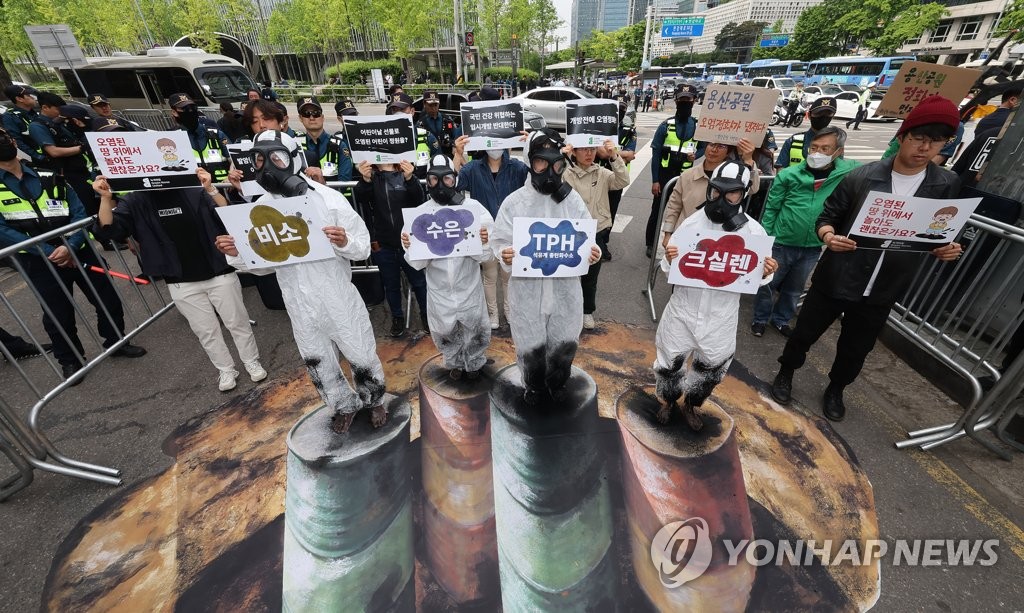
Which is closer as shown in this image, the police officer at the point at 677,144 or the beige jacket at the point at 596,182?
the beige jacket at the point at 596,182

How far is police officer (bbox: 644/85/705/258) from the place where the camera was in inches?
199

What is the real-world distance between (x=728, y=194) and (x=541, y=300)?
51.0 inches

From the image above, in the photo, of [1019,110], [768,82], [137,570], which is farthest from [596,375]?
[768,82]

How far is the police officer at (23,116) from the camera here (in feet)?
20.1

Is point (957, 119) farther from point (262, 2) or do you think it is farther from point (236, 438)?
point (262, 2)

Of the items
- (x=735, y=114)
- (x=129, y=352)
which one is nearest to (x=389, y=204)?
(x=129, y=352)

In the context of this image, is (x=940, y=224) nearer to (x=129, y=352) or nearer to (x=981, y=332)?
(x=981, y=332)

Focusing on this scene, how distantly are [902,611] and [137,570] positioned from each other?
4.11 metres

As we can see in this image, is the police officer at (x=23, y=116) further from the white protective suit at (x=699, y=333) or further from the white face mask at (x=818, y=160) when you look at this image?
the white face mask at (x=818, y=160)

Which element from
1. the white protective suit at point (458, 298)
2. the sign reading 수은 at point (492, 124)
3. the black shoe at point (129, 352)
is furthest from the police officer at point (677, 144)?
the black shoe at point (129, 352)

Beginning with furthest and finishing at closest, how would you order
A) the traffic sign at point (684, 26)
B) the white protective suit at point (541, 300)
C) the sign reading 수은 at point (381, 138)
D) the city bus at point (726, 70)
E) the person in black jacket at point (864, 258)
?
1. the traffic sign at point (684, 26)
2. the city bus at point (726, 70)
3. the sign reading 수은 at point (381, 138)
4. the white protective suit at point (541, 300)
5. the person in black jacket at point (864, 258)

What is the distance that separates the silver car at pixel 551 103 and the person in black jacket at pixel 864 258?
43.2 ft

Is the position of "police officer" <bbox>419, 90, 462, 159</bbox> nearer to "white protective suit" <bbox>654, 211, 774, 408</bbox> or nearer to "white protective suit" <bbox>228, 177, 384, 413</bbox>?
"white protective suit" <bbox>228, 177, 384, 413</bbox>

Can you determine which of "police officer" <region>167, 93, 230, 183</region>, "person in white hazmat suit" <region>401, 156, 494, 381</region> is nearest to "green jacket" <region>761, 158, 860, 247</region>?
"person in white hazmat suit" <region>401, 156, 494, 381</region>
